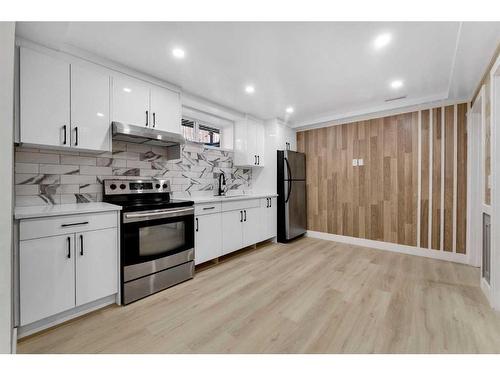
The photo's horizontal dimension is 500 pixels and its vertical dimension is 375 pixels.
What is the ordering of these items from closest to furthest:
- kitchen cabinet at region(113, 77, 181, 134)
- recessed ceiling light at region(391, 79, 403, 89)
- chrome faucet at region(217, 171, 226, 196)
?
kitchen cabinet at region(113, 77, 181, 134) < recessed ceiling light at region(391, 79, 403, 89) < chrome faucet at region(217, 171, 226, 196)

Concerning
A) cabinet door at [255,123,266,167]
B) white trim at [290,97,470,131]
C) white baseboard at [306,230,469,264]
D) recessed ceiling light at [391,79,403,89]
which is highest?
recessed ceiling light at [391,79,403,89]

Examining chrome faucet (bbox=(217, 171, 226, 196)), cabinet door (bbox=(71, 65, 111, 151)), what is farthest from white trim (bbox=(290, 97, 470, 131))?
cabinet door (bbox=(71, 65, 111, 151))

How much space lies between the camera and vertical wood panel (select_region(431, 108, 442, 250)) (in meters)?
3.29

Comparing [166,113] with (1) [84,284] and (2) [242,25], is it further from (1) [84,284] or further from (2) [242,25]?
(1) [84,284]

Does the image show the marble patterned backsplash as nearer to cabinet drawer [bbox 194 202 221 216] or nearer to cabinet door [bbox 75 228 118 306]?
cabinet drawer [bbox 194 202 221 216]

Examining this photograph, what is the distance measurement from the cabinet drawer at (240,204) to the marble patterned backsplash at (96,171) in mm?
557

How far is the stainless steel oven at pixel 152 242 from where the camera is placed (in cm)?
207

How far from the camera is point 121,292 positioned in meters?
2.04

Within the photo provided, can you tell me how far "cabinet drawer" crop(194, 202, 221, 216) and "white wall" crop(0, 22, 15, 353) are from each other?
167 cm

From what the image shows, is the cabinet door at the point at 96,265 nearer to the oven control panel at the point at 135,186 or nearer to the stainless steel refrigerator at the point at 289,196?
the oven control panel at the point at 135,186

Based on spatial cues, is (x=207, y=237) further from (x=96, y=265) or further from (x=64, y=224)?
(x=64, y=224)

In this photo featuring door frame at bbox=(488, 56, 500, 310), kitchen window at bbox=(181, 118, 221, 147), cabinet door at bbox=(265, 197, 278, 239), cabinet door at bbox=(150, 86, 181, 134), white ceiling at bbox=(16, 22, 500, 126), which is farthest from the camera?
cabinet door at bbox=(265, 197, 278, 239)

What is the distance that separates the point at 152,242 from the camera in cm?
226

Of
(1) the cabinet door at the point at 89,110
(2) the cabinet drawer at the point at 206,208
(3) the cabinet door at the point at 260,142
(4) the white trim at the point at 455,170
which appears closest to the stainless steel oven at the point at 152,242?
(2) the cabinet drawer at the point at 206,208
